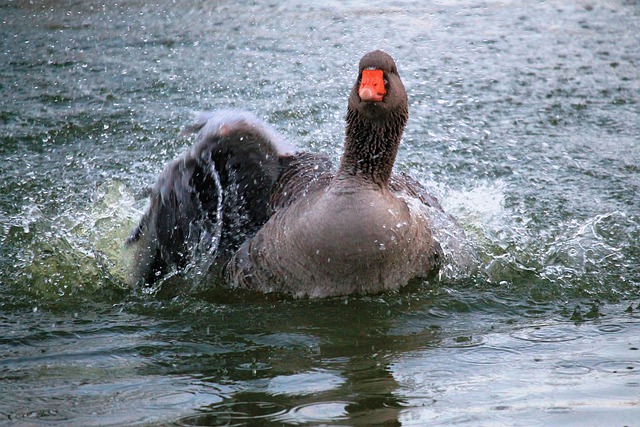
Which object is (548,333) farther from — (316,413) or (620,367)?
(316,413)

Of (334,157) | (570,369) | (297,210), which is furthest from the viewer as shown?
(334,157)

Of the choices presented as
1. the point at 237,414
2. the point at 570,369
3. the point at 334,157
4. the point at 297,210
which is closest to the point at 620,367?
the point at 570,369

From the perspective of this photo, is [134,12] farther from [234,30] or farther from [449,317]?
[449,317]

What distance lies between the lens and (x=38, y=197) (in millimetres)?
8227

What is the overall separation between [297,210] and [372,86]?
0.94m

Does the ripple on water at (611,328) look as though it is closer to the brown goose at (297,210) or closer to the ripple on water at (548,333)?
the ripple on water at (548,333)

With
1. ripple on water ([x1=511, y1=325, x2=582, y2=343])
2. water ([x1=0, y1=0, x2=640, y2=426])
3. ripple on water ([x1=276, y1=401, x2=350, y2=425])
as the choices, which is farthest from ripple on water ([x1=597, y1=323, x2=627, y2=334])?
ripple on water ([x1=276, y1=401, x2=350, y2=425])

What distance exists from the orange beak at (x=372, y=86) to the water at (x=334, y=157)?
1.31 meters

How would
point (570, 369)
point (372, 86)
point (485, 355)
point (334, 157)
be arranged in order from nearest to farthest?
1. point (570, 369)
2. point (485, 355)
3. point (372, 86)
4. point (334, 157)

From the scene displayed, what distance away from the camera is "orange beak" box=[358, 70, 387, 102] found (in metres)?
5.76

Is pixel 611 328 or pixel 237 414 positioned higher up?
pixel 237 414

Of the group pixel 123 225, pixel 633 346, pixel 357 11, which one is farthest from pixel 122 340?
pixel 357 11

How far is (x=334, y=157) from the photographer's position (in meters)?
9.04

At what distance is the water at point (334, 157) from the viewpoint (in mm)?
4539
